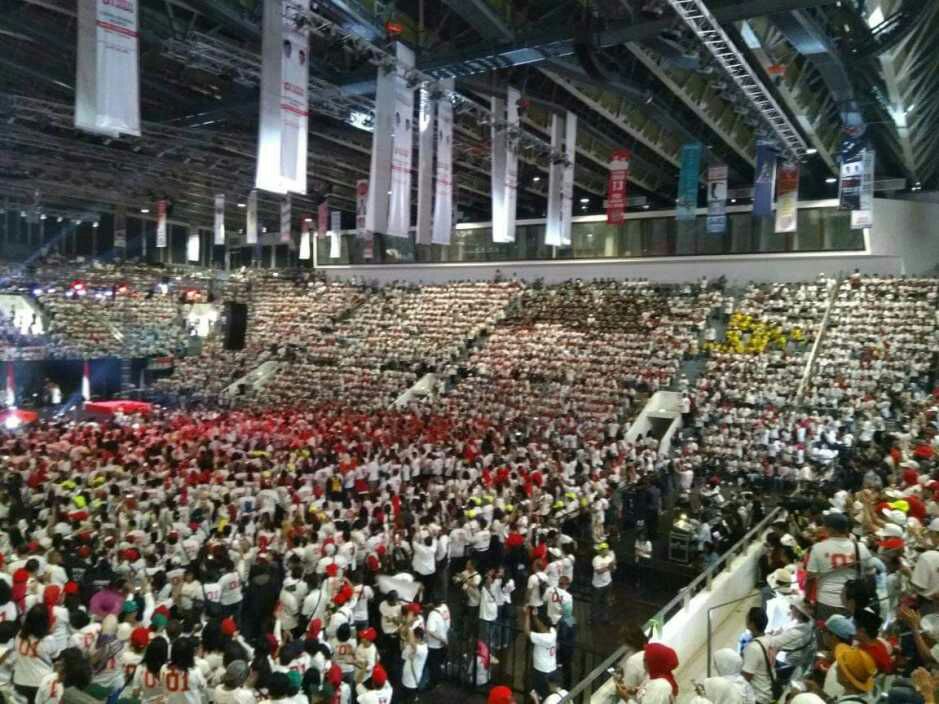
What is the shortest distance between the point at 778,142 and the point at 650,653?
16373 millimetres

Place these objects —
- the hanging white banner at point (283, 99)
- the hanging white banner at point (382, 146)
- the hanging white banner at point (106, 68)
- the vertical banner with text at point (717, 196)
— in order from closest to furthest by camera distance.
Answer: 1. the hanging white banner at point (106, 68)
2. the hanging white banner at point (283, 99)
3. the hanging white banner at point (382, 146)
4. the vertical banner with text at point (717, 196)

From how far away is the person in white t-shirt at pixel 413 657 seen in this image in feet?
21.3

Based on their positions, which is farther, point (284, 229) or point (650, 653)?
point (284, 229)

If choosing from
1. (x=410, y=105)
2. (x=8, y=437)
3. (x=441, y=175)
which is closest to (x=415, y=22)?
(x=410, y=105)

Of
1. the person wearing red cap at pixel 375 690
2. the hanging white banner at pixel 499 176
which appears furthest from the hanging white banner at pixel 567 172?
the person wearing red cap at pixel 375 690

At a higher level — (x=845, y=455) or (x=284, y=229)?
(x=284, y=229)

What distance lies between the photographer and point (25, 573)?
6.70 m

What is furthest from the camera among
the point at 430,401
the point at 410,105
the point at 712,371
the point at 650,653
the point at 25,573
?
the point at 430,401

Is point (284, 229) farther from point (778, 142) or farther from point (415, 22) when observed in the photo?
point (778, 142)

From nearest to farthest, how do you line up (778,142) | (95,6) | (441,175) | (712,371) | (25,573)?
1. (25,573)
2. (95,6)
3. (441,175)
4. (778,142)
5. (712,371)

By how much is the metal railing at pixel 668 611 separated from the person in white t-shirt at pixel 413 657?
5.14 feet

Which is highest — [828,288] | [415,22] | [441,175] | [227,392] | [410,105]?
[415,22]

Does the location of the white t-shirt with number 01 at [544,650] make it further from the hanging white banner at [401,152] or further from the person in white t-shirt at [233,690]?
the hanging white banner at [401,152]

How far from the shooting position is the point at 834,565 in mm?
4852
